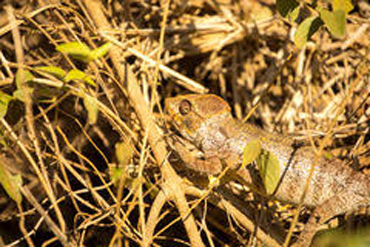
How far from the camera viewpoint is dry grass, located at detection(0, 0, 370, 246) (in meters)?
2.76

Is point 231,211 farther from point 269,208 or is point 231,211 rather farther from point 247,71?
point 247,71

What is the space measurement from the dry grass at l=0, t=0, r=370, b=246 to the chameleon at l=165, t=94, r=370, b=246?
0.62ft

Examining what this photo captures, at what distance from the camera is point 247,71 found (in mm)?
4020

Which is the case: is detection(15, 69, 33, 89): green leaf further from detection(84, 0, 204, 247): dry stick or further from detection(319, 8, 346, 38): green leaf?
detection(319, 8, 346, 38): green leaf

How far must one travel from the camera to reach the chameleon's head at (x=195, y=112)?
9.61 feet

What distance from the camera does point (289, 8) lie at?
2189 mm

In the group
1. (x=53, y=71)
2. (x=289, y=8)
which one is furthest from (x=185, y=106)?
(x=53, y=71)

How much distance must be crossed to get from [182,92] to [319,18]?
197 centimetres

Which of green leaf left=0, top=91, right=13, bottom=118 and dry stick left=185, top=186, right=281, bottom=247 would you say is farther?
dry stick left=185, top=186, right=281, bottom=247

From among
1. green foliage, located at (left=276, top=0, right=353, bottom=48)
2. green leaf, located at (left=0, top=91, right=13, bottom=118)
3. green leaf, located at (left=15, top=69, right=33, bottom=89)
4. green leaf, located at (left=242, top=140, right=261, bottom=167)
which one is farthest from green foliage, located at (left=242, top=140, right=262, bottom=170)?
green leaf, located at (left=0, top=91, right=13, bottom=118)

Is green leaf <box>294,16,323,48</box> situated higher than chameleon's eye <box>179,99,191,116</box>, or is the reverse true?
green leaf <box>294,16,323,48</box>

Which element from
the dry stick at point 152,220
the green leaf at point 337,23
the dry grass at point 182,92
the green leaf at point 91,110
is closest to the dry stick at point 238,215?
the dry grass at point 182,92

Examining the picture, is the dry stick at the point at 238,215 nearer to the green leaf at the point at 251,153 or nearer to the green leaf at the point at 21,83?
the green leaf at the point at 251,153

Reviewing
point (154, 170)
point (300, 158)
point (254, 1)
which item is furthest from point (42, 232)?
point (254, 1)
